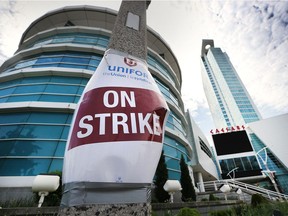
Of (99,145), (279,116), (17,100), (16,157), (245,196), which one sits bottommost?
(245,196)

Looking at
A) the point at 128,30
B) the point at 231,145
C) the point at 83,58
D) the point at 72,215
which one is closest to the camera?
the point at 72,215

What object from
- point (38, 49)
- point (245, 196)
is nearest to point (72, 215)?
point (38, 49)

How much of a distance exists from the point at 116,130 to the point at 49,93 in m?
9.67

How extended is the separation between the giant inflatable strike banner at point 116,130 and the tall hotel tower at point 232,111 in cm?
3620

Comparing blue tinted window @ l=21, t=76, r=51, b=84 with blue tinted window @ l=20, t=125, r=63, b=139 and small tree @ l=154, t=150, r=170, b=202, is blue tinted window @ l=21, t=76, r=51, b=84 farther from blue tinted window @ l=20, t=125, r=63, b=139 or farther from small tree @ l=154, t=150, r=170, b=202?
small tree @ l=154, t=150, r=170, b=202

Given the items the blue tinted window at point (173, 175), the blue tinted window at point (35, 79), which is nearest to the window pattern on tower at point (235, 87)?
the blue tinted window at point (173, 175)

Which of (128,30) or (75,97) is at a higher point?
(75,97)

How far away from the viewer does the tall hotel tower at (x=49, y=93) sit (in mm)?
7199

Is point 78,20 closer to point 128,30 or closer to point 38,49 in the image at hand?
point 38,49

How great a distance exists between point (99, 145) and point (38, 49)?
548 inches

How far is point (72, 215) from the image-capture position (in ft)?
4.58

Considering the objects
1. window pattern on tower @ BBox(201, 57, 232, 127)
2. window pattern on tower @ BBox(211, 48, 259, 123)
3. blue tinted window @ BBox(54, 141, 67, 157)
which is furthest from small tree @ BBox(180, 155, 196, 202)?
window pattern on tower @ BBox(201, 57, 232, 127)

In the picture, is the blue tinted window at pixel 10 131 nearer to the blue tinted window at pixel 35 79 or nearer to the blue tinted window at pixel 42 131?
the blue tinted window at pixel 42 131

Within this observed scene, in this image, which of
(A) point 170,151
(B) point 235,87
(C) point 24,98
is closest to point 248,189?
(A) point 170,151
